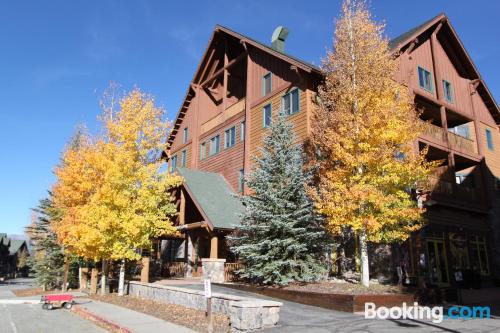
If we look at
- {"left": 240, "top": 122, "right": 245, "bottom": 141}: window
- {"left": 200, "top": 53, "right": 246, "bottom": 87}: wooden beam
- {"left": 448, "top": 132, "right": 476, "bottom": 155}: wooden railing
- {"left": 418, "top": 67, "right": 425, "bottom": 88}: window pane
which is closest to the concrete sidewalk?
{"left": 240, "top": 122, "right": 245, "bottom": 141}: window

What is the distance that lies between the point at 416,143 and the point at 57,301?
62.2 ft

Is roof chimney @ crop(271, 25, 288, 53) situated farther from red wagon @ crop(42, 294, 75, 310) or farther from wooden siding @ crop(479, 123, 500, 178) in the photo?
red wagon @ crop(42, 294, 75, 310)

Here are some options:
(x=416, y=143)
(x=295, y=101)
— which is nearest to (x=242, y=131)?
(x=295, y=101)

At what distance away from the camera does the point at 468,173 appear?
1075 inches

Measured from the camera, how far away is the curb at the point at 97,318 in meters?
11.0

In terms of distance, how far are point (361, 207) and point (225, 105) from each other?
17865 millimetres

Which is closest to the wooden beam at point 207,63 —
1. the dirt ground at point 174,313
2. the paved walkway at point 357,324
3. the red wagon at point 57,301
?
the dirt ground at point 174,313

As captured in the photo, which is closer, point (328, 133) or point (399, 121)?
point (399, 121)

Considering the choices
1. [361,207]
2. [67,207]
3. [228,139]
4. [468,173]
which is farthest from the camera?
[228,139]

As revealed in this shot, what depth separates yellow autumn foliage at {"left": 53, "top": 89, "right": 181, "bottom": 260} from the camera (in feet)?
57.1

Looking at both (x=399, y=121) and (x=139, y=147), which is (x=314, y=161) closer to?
(x=399, y=121)

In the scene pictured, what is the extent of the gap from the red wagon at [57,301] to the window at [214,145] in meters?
16.5

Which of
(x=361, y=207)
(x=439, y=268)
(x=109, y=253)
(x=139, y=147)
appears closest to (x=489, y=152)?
(x=439, y=268)

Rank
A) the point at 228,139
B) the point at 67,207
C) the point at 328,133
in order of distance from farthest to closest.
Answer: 1. the point at 228,139
2. the point at 67,207
3. the point at 328,133
